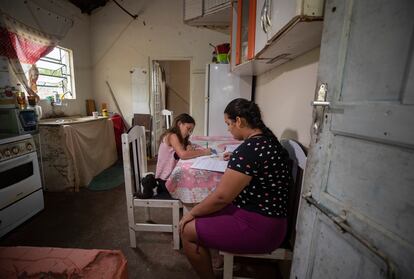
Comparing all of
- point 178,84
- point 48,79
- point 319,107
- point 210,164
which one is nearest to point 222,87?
point 210,164

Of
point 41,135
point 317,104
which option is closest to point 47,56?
point 41,135

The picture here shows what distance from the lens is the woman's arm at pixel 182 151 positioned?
59.3 inches

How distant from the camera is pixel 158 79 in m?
4.38

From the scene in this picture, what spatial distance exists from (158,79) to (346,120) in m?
4.25

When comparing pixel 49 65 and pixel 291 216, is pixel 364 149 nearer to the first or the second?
pixel 291 216

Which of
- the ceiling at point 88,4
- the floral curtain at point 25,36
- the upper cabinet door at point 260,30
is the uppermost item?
the ceiling at point 88,4

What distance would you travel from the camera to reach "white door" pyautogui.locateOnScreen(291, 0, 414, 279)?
46 cm

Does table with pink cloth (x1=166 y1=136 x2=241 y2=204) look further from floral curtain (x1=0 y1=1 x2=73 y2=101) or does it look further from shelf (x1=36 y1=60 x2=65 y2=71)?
shelf (x1=36 y1=60 x2=65 y2=71)

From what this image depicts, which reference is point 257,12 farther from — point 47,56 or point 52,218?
point 47,56

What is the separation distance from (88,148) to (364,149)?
10.5 ft

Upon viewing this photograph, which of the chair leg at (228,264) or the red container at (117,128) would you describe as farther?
the red container at (117,128)

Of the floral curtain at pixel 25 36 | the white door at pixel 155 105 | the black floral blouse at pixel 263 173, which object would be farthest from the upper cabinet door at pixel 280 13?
the white door at pixel 155 105

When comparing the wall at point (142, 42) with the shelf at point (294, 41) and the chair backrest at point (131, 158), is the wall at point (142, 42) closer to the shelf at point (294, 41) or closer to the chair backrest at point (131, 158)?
the chair backrest at point (131, 158)

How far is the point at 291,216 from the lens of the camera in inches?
46.8
